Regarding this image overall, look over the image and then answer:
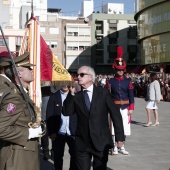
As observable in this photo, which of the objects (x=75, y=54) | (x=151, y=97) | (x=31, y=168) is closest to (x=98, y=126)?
(x=31, y=168)

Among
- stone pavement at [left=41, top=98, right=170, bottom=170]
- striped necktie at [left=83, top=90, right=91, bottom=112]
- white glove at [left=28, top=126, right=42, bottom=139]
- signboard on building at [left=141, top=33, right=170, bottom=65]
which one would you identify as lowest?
stone pavement at [left=41, top=98, right=170, bottom=170]

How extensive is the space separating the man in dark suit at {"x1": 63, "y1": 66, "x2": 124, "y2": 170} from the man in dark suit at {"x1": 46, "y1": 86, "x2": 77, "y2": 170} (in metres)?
1.25

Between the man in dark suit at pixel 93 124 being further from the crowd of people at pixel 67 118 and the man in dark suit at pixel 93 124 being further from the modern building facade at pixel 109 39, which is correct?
the modern building facade at pixel 109 39

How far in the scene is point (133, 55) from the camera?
77.3 m

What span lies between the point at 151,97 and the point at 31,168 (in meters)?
11.2

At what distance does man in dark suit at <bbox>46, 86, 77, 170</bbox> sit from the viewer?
707 cm

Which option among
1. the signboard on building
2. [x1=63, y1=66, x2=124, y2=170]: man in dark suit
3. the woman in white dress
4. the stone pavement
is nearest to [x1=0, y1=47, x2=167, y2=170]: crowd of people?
[x1=63, y1=66, x2=124, y2=170]: man in dark suit

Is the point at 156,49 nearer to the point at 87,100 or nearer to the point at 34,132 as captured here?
the point at 87,100

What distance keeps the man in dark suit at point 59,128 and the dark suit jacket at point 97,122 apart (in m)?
1.23

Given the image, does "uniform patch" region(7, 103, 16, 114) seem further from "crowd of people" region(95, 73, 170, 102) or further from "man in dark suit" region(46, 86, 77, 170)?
"crowd of people" region(95, 73, 170, 102)

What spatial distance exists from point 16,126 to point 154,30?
47.2 m

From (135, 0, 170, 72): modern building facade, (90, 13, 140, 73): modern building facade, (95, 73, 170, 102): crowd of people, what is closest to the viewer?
(95, 73, 170, 102): crowd of people

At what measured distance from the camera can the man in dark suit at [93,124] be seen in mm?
5648

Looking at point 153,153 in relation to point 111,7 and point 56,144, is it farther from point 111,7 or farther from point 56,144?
point 111,7
